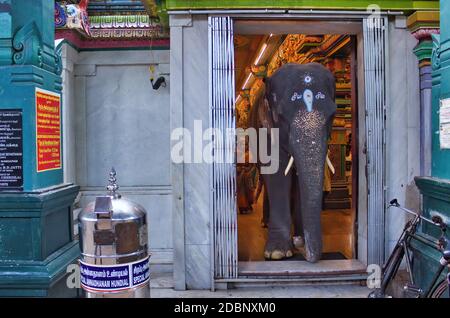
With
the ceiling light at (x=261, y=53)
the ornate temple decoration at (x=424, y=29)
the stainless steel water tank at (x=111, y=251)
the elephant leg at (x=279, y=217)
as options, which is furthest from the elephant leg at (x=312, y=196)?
the ceiling light at (x=261, y=53)

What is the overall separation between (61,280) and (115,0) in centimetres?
484

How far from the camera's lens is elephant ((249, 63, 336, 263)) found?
5.84m

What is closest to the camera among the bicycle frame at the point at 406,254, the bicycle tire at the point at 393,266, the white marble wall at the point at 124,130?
the bicycle frame at the point at 406,254

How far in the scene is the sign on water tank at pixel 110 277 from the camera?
3.12 meters

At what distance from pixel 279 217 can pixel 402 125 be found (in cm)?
221

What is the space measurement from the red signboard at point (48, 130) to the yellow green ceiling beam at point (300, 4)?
2366mm

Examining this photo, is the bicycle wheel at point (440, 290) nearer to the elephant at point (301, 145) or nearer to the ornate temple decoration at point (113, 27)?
the elephant at point (301, 145)

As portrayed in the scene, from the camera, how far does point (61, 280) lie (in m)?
3.71

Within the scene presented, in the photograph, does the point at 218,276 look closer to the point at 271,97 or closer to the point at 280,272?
the point at 280,272

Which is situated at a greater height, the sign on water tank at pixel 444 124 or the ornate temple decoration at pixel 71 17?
the ornate temple decoration at pixel 71 17

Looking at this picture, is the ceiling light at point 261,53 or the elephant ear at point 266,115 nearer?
the elephant ear at point 266,115

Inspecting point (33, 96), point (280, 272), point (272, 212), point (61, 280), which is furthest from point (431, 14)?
point (61, 280)

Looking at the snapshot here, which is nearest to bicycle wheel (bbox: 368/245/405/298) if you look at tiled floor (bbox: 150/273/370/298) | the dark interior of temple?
tiled floor (bbox: 150/273/370/298)

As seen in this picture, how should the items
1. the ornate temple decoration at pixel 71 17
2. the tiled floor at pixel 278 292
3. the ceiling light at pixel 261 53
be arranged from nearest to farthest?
the tiled floor at pixel 278 292 → the ornate temple decoration at pixel 71 17 → the ceiling light at pixel 261 53
